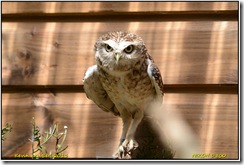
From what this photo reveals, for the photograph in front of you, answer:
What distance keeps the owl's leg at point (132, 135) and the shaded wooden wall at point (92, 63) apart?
141 mm

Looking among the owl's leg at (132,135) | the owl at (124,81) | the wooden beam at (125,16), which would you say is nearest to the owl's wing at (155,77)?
the owl at (124,81)

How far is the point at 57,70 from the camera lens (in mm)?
1862

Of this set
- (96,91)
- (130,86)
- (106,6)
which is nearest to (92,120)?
(96,91)

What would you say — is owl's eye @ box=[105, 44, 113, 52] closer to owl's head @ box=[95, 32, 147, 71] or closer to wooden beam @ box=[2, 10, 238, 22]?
owl's head @ box=[95, 32, 147, 71]

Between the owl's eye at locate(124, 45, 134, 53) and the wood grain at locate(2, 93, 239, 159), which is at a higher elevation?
the owl's eye at locate(124, 45, 134, 53)

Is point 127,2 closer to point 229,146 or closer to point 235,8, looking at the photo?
point 235,8

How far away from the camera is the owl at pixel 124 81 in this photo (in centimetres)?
154

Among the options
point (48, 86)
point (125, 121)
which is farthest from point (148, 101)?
point (48, 86)

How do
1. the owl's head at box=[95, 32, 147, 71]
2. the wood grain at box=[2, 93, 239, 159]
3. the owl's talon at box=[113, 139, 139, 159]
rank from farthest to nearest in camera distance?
the wood grain at box=[2, 93, 239, 159] → the owl's talon at box=[113, 139, 139, 159] → the owl's head at box=[95, 32, 147, 71]

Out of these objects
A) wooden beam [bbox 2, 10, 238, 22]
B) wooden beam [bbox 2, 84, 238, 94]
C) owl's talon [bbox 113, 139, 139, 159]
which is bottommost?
owl's talon [bbox 113, 139, 139, 159]

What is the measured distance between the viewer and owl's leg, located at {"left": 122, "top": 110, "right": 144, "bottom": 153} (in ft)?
5.41

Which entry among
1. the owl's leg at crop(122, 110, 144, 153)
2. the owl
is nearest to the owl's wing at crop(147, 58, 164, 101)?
the owl

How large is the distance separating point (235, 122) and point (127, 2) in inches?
22.0

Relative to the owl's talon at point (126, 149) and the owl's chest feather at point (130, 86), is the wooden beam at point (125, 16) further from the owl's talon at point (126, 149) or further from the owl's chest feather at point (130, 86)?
the owl's talon at point (126, 149)
